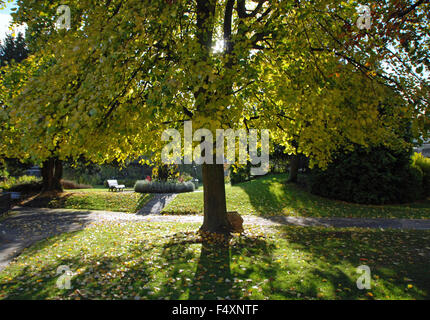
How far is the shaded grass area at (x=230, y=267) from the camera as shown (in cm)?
473

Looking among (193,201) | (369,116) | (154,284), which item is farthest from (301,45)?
(193,201)

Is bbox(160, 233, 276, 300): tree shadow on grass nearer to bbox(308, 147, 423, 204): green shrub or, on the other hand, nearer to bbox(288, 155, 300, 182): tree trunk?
bbox(308, 147, 423, 204): green shrub

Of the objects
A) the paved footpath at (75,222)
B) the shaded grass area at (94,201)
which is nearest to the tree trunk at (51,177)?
the shaded grass area at (94,201)

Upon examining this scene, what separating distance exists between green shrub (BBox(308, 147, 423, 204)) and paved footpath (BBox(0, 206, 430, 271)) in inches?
136

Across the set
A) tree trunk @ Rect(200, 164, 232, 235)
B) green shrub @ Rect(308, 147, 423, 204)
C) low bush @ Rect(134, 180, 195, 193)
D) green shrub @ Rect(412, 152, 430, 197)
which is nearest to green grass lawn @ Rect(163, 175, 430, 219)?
green shrub @ Rect(308, 147, 423, 204)

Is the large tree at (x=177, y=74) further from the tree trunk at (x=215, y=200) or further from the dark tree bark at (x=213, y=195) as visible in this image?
the tree trunk at (x=215, y=200)

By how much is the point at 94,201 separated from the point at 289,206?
11.0 metres

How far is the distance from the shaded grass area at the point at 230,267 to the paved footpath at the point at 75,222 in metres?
1.08

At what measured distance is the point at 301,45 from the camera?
6359 millimetres

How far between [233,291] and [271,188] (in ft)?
44.2

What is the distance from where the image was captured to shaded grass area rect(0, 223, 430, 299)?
4.73 meters

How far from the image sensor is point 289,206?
573 inches

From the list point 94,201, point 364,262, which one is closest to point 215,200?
point 364,262
